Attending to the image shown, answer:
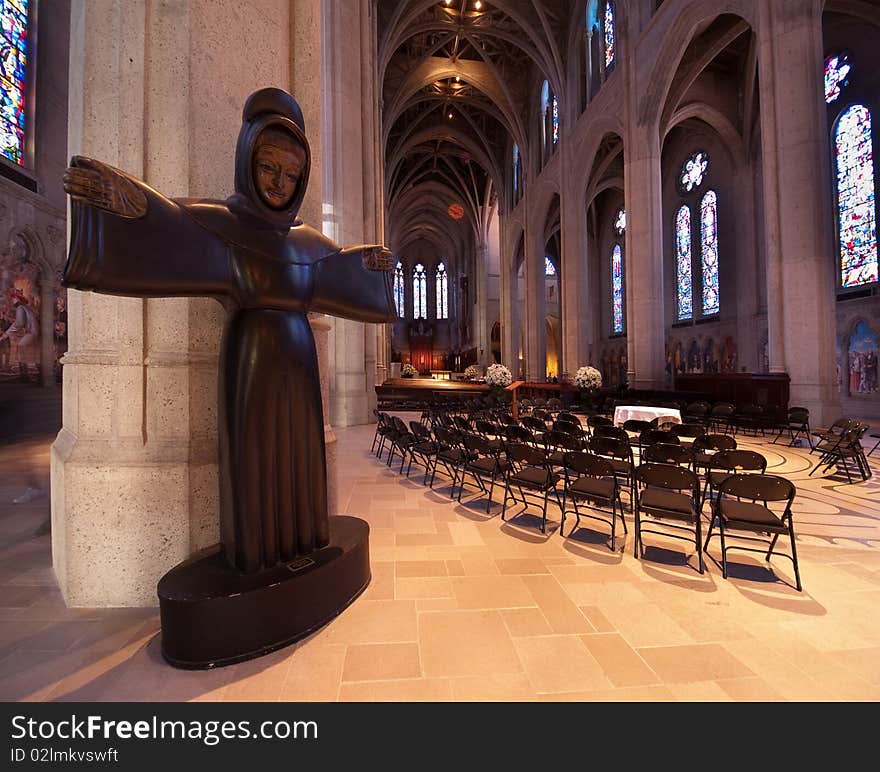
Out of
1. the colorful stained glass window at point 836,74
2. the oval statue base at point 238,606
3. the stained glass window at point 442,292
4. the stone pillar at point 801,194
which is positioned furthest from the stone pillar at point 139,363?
the stained glass window at point 442,292

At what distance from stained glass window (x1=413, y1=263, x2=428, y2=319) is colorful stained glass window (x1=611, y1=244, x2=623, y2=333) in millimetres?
23409

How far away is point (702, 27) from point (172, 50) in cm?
1600

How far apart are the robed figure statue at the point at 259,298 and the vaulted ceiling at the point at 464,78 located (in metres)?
20.4

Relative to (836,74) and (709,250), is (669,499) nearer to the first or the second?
(836,74)

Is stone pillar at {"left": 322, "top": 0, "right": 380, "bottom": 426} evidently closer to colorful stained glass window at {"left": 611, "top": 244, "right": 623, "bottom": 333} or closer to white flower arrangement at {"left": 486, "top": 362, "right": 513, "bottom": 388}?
white flower arrangement at {"left": 486, "top": 362, "right": 513, "bottom": 388}

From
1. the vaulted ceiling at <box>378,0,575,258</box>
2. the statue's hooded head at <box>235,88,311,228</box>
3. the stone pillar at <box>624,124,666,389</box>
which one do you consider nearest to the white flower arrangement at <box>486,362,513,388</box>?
the stone pillar at <box>624,124,666,389</box>

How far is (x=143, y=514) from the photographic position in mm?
2561

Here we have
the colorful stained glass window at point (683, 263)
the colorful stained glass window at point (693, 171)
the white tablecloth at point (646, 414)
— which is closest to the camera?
the white tablecloth at point (646, 414)

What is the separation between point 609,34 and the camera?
1630 cm

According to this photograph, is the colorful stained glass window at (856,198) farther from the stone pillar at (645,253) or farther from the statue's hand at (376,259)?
the statue's hand at (376,259)

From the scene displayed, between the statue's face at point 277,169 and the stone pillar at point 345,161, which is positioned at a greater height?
the stone pillar at point 345,161

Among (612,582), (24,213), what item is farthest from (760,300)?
(24,213)

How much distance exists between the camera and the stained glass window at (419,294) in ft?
157

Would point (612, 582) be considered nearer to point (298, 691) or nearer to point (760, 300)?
point (298, 691)
